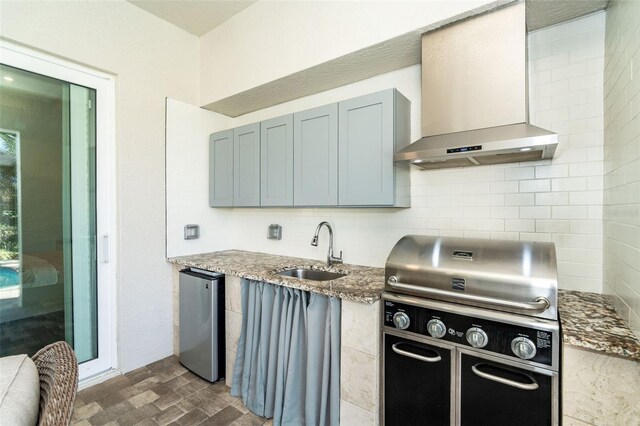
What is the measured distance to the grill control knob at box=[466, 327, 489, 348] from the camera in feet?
4.42

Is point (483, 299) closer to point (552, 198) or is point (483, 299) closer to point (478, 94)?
point (552, 198)

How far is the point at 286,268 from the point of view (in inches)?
93.7

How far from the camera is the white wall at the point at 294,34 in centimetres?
179

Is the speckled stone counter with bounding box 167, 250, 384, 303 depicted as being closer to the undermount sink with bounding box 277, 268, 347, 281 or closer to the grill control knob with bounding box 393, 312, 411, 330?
the undermount sink with bounding box 277, 268, 347, 281

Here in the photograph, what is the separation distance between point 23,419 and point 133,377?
210 centimetres

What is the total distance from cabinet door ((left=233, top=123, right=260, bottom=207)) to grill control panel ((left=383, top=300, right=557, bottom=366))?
5.26 feet

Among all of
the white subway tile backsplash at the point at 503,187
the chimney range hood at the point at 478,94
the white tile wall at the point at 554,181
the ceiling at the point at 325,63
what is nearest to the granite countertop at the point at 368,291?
the white tile wall at the point at 554,181

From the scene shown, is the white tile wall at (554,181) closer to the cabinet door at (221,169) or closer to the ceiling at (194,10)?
the cabinet door at (221,169)

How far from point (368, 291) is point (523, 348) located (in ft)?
2.34

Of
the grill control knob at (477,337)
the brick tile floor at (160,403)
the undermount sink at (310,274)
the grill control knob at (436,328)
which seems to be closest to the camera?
the grill control knob at (477,337)

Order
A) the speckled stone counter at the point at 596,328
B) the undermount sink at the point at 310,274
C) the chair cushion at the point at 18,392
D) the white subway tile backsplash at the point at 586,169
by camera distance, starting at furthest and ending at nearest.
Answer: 1. the undermount sink at the point at 310,274
2. the white subway tile backsplash at the point at 586,169
3. the speckled stone counter at the point at 596,328
4. the chair cushion at the point at 18,392

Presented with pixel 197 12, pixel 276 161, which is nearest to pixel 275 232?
pixel 276 161

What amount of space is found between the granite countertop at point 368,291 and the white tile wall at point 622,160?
0.24 feet

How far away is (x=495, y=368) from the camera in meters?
1.33
